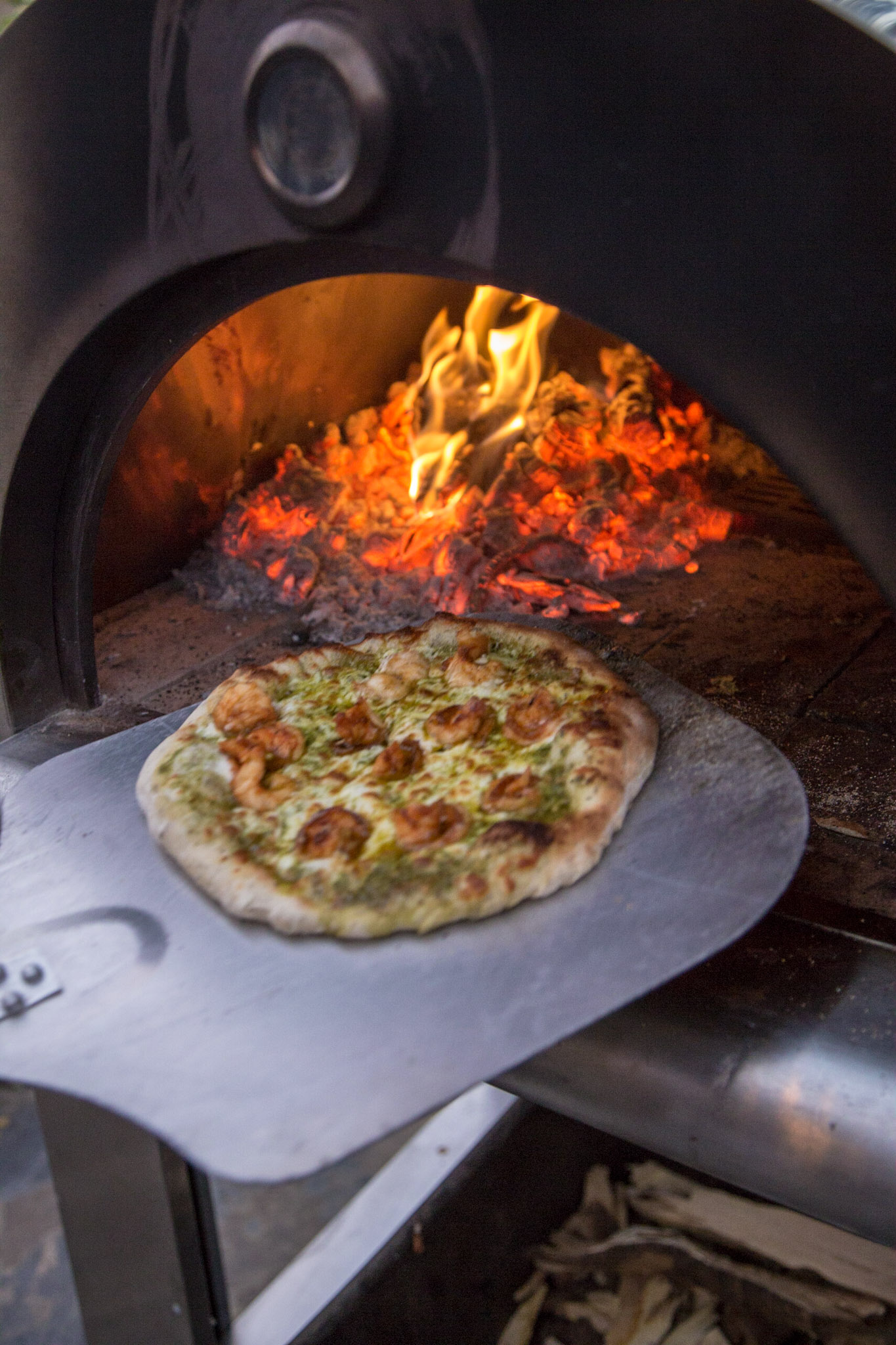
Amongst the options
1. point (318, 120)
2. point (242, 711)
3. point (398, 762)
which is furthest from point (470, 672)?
point (318, 120)

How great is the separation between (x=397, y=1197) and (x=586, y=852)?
1.42m

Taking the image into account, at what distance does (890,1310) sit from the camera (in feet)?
7.89

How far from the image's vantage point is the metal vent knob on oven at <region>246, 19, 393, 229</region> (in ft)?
5.27

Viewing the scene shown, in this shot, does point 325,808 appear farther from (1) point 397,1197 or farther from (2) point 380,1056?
(1) point 397,1197

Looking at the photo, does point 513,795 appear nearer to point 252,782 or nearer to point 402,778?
point 402,778

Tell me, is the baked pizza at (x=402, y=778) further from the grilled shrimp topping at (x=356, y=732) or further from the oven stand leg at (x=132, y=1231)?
the oven stand leg at (x=132, y=1231)

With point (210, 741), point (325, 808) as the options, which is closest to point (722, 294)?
point (325, 808)

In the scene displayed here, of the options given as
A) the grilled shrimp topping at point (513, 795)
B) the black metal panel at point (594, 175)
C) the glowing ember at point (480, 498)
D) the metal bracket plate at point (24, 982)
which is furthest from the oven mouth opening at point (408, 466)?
the metal bracket plate at point (24, 982)

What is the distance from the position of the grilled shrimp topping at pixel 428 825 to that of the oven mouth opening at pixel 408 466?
1.18 meters

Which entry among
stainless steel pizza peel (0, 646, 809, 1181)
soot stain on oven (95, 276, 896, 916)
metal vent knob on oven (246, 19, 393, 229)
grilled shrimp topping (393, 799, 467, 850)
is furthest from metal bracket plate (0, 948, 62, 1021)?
metal vent knob on oven (246, 19, 393, 229)

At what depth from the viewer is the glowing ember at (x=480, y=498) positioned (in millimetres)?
2922

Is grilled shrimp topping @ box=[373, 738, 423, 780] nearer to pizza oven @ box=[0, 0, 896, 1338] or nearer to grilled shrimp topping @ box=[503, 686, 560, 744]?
grilled shrimp topping @ box=[503, 686, 560, 744]

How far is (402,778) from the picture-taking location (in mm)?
1807

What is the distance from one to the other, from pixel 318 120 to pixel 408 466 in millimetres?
1679
